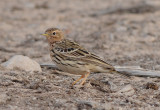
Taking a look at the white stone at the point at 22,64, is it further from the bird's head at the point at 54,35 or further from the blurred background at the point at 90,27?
the blurred background at the point at 90,27

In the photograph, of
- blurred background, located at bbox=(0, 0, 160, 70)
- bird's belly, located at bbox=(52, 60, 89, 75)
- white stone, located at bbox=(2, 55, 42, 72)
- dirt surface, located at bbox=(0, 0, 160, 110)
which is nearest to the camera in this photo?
dirt surface, located at bbox=(0, 0, 160, 110)

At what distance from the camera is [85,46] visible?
9.73 m

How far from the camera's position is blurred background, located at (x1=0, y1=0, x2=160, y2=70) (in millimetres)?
8938

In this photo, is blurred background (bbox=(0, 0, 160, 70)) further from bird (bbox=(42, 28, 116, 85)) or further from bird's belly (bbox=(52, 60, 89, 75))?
bird's belly (bbox=(52, 60, 89, 75))

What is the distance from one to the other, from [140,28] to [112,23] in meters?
1.23

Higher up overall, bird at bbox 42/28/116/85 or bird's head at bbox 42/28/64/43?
bird's head at bbox 42/28/64/43

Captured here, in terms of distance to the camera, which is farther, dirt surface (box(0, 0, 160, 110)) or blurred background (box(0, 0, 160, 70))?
blurred background (box(0, 0, 160, 70))

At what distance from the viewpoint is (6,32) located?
11453 millimetres

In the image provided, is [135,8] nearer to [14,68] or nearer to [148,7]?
[148,7]

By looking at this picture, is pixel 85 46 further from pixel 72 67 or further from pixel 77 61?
pixel 72 67

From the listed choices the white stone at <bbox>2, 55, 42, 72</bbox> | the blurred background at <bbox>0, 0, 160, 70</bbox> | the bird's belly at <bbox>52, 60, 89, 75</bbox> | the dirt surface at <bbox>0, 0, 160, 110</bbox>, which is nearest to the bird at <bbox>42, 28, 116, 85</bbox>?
the bird's belly at <bbox>52, 60, 89, 75</bbox>

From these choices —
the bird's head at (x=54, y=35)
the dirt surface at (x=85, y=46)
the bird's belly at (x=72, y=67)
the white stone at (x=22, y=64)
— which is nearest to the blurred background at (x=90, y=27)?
the dirt surface at (x=85, y=46)

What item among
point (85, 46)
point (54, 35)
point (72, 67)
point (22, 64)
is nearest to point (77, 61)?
point (72, 67)

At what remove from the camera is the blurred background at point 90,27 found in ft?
29.3
